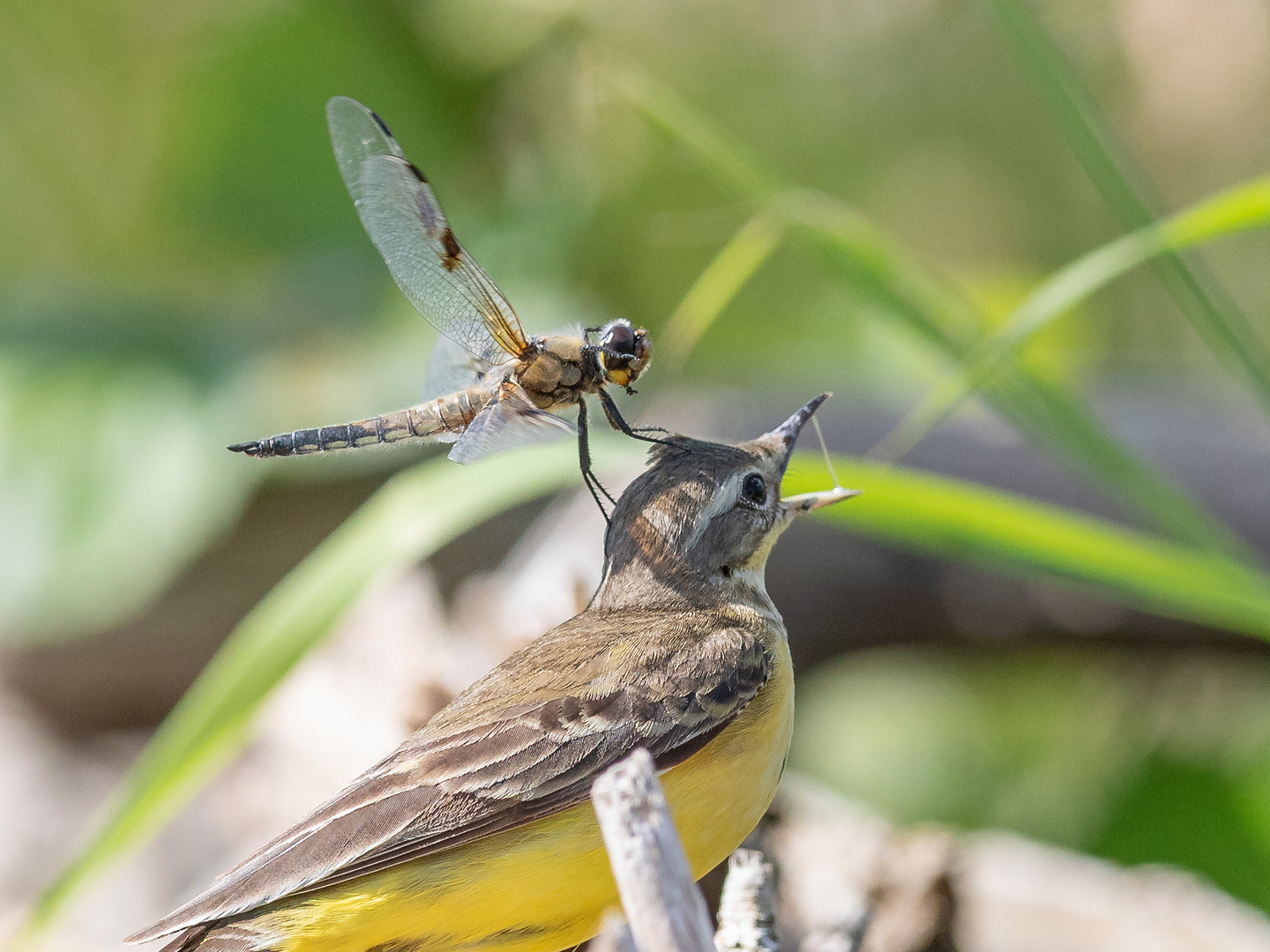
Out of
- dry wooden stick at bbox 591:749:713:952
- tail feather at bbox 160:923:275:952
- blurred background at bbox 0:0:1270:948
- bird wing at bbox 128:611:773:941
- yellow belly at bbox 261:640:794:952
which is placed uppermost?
blurred background at bbox 0:0:1270:948

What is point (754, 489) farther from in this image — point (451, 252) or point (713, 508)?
point (451, 252)

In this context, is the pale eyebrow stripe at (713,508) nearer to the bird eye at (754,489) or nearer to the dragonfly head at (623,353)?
the bird eye at (754,489)

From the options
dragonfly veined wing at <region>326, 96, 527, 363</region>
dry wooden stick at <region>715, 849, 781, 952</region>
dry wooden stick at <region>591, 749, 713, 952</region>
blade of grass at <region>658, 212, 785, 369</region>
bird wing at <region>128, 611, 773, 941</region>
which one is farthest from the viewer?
blade of grass at <region>658, 212, 785, 369</region>

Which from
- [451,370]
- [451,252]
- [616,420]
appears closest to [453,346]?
[451,370]

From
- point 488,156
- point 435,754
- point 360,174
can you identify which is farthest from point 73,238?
point 435,754

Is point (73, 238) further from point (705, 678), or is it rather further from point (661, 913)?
point (661, 913)

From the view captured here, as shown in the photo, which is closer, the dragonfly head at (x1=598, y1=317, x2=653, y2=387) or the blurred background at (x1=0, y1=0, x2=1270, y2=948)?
the dragonfly head at (x1=598, y1=317, x2=653, y2=387)

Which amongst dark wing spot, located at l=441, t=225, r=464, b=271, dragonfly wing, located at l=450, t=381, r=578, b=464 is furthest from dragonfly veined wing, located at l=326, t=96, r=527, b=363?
dragonfly wing, located at l=450, t=381, r=578, b=464

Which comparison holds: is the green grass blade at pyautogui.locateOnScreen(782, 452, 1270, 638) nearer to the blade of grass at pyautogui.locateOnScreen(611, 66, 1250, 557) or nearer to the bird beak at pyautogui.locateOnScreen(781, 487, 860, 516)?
the bird beak at pyautogui.locateOnScreen(781, 487, 860, 516)
